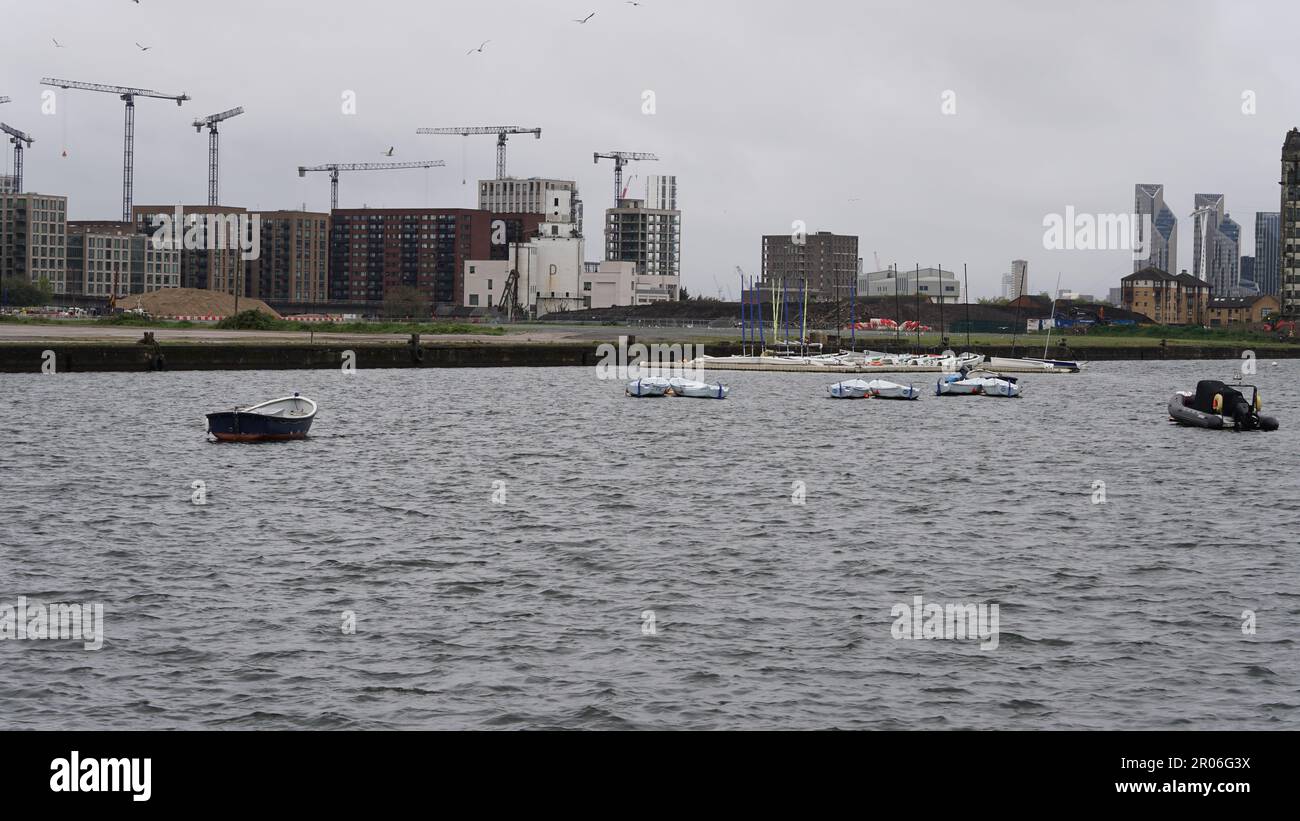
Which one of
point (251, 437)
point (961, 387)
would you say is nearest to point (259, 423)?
point (251, 437)

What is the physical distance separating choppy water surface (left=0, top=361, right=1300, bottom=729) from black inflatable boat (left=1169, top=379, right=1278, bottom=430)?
12828 millimetres

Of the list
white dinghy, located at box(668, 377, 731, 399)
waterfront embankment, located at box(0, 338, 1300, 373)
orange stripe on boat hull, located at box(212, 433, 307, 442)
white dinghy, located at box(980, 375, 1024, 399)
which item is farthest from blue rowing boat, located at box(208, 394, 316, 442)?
white dinghy, located at box(980, 375, 1024, 399)

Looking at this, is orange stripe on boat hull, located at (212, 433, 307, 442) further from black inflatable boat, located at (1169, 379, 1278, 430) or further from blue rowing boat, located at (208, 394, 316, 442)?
black inflatable boat, located at (1169, 379, 1278, 430)

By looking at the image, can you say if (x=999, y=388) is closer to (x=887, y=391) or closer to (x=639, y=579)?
(x=887, y=391)

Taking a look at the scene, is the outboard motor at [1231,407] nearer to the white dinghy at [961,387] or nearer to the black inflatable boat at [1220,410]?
the black inflatable boat at [1220,410]

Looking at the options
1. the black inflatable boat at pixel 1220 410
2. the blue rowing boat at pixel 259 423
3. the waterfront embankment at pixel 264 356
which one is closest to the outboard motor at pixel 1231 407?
the black inflatable boat at pixel 1220 410

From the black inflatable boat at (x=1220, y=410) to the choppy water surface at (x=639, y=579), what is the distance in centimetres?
1283

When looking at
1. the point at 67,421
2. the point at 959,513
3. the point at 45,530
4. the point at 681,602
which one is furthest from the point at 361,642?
the point at 67,421

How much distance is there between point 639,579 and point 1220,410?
215 ft

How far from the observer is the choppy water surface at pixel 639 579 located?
22.8m

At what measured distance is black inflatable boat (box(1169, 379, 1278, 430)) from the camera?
86.0 meters
